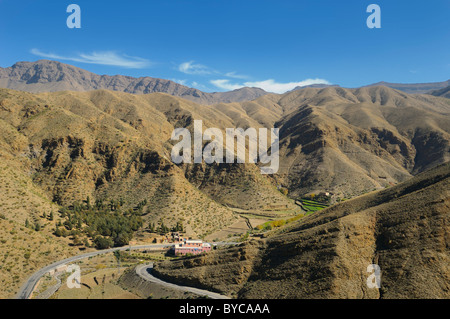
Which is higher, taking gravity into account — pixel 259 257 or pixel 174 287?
pixel 259 257

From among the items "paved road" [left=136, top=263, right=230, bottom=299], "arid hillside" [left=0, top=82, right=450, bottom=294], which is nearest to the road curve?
"arid hillside" [left=0, top=82, right=450, bottom=294]

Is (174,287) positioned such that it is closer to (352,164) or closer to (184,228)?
(184,228)

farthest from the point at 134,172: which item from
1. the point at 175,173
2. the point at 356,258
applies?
the point at 356,258

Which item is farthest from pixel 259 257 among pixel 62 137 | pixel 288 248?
pixel 62 137

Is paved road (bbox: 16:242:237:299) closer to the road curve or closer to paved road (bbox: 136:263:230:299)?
the road curve

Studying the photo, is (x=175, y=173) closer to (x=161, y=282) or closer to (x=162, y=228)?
(x=162, y=228)

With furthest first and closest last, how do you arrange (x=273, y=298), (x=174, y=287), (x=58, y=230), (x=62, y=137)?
(x=62, y=137)
(x=58, y=230)
(x=174, y=287)
(x=273, y=298)
